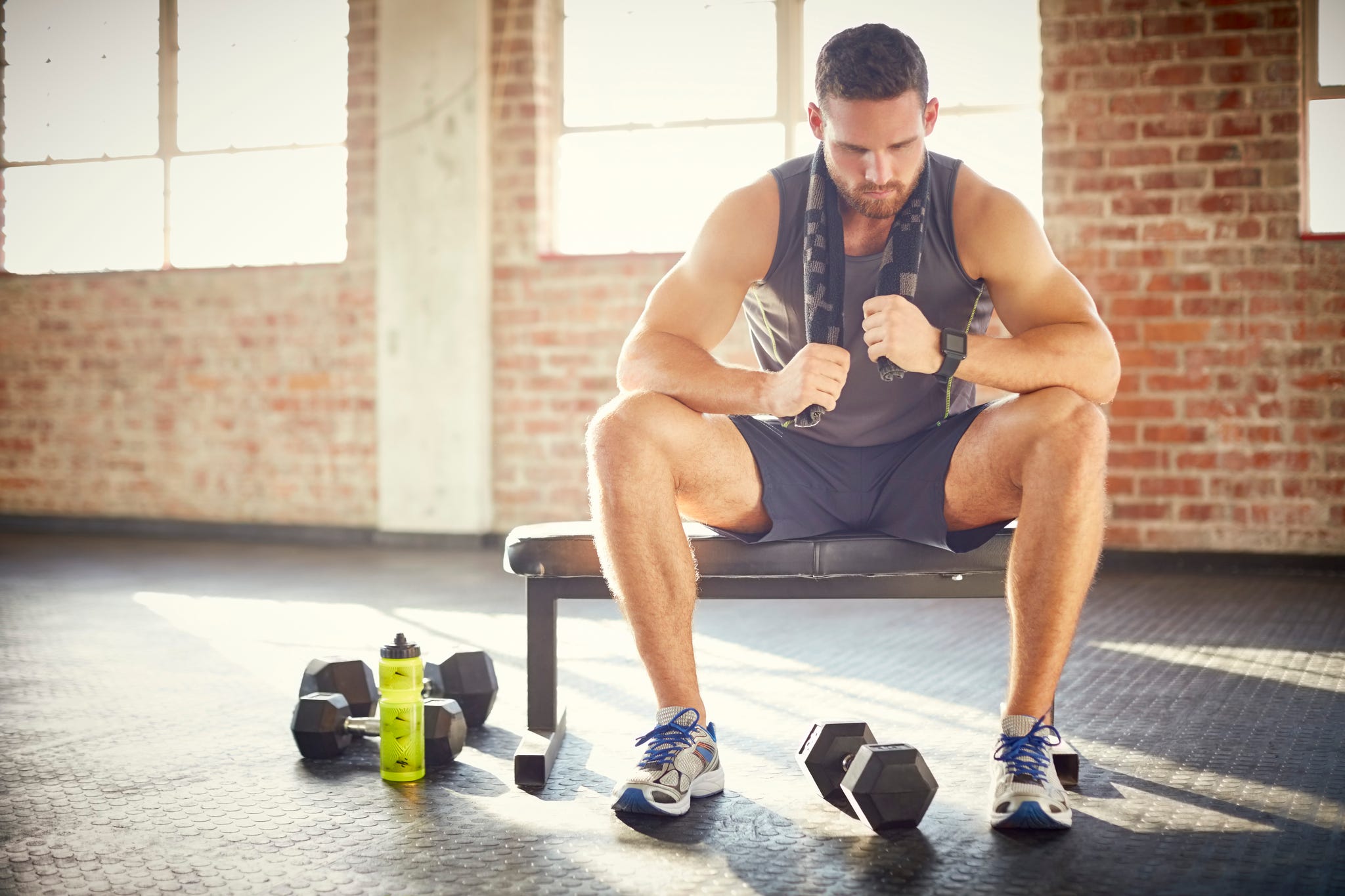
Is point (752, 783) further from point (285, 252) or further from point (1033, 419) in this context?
point (285, 252)

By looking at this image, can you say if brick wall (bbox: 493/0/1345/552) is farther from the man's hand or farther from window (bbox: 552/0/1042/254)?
the man's hand

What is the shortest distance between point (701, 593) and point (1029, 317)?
67 cm

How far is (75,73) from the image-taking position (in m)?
5.82

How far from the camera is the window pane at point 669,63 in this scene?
485cm

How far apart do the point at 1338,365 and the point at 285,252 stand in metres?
4.32

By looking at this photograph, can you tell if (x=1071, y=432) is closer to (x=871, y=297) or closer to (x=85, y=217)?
(x=871, y=297)

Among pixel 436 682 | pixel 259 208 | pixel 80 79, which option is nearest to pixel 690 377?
pixel 436 682

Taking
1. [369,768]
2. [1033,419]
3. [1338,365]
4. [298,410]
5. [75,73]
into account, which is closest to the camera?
[1033,419]

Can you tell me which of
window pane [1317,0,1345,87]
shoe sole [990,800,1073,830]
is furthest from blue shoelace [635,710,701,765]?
window pane [1317,0,1345,87]

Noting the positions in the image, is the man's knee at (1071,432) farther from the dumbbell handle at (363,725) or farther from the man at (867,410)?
the dumbbell handle at (363,725)

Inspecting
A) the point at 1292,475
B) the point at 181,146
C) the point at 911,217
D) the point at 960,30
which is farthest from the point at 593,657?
the point at 181,146

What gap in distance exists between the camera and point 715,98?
4.90 meters

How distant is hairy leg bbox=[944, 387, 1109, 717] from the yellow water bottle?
34.5 inches

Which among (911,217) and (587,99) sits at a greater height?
(587,99)
